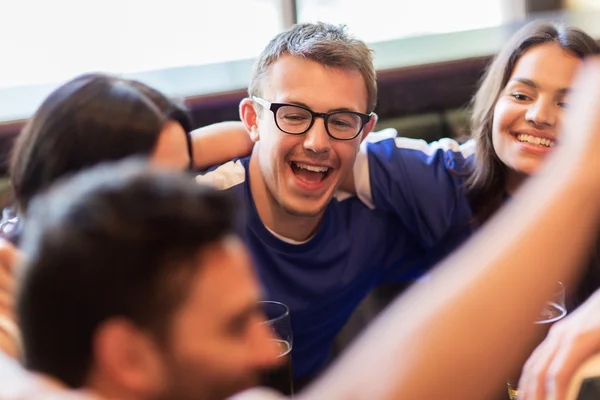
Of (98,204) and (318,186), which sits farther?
(318,186)

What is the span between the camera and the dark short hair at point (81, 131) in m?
0.92

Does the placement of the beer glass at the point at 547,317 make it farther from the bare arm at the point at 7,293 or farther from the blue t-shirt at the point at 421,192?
the bare arm at the point at 7,293

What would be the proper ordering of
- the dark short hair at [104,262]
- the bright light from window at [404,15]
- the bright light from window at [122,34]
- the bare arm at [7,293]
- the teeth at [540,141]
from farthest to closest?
the bright light from window at [404,15] → the bright light from window at [122,34] → the teeth at [540,141] → the bare arm at [7,293] → the dark short hair at [104,262]

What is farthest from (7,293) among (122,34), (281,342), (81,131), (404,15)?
(404,15)

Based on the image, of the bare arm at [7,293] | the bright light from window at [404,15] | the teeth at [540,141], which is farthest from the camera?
the bright light from window at [404,15]

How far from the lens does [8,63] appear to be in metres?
2.38

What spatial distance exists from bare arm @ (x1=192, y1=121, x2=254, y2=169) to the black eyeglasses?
18cm

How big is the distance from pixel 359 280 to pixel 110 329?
3.77 ft

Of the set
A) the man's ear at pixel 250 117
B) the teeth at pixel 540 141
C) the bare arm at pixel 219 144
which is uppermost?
the man's ear at pixel 250 117

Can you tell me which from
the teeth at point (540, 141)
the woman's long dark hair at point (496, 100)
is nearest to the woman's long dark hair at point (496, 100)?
the woman's long dark hair at point (496, 100)

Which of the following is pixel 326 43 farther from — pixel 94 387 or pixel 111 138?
pixel 94 387

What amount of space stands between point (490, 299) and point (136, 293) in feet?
0.88

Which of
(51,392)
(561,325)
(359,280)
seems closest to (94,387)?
(51,392)

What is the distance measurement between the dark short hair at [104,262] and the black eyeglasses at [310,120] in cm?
87
